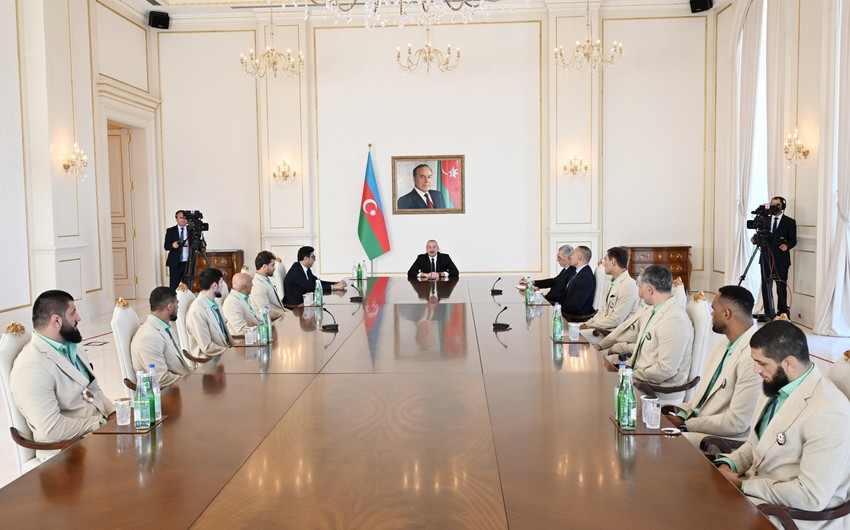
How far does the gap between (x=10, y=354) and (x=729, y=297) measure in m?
3.21

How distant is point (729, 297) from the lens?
3.29 meters

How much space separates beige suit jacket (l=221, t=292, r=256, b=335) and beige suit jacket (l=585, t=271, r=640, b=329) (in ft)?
8.58

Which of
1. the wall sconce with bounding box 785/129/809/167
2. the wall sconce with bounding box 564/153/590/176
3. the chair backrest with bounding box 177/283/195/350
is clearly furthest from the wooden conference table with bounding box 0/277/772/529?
the wall sconce with bounding box 564/153/590/176

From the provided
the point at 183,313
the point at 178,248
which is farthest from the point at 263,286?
the point at 178,248

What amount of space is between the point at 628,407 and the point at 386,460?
86cm

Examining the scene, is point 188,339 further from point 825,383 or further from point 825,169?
point 825,169

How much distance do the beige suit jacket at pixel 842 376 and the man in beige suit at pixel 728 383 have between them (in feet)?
1.58

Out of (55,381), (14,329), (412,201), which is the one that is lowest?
(55,381)

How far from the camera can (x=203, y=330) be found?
471cm

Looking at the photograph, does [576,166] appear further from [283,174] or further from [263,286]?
[263,286]

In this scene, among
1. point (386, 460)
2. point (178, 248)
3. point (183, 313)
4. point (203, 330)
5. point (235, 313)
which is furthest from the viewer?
point (178, 248)

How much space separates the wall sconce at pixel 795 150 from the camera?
7793mm

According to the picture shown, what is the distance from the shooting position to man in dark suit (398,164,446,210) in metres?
11.0

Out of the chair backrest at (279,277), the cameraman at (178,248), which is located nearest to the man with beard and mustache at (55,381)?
the chair backrest at (279,277)
